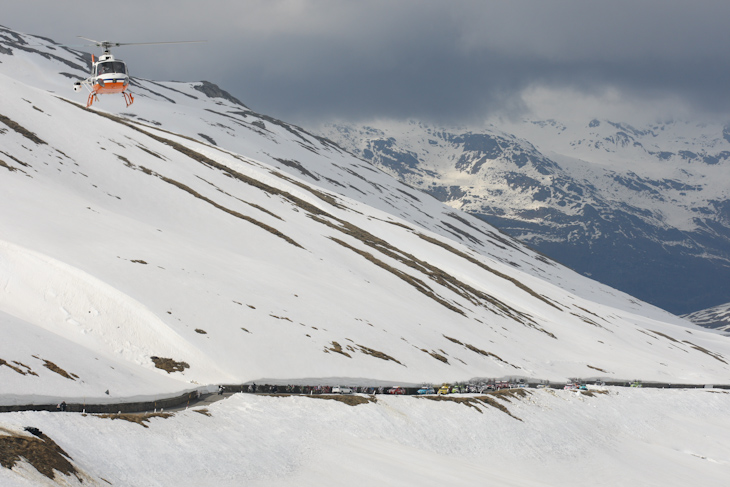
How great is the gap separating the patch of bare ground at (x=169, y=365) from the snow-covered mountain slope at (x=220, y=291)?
0.15 meters

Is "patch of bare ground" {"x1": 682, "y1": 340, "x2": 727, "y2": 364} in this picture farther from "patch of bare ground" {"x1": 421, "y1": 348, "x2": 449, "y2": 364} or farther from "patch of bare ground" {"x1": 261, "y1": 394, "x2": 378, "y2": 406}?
"patch of bare ground" {"x1": 261, "y1": 394, "x2": 378, "y2": 406}

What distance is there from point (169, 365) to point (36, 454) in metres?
18.7

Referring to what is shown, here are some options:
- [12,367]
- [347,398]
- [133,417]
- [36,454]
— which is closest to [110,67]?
[12,367]

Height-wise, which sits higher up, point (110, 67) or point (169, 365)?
point (110, 67)

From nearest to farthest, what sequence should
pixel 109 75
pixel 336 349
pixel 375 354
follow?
pixel 336 349 → pixel 375 354 → pixel 109 75

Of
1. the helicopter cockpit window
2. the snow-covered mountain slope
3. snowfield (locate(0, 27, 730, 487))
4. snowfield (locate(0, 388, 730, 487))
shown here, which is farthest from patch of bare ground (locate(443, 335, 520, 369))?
the helicopter cockpit window

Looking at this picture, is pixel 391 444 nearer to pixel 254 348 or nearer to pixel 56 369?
pixel 254 348

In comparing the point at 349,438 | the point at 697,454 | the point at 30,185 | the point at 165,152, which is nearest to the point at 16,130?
the point at 30,185

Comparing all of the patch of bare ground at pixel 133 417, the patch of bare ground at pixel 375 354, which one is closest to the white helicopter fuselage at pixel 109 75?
the patch of bare ground at pixel 375 354

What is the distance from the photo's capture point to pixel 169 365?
40031 mm

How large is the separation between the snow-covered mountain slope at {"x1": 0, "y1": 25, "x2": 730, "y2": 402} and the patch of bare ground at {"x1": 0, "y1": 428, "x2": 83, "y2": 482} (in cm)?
636

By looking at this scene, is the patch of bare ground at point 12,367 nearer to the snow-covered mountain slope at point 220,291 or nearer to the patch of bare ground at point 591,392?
the snow-covered mountain slope at point 220,291

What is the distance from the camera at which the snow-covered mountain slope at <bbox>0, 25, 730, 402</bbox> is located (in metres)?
40.2

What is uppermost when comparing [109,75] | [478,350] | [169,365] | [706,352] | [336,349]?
[109,75]
